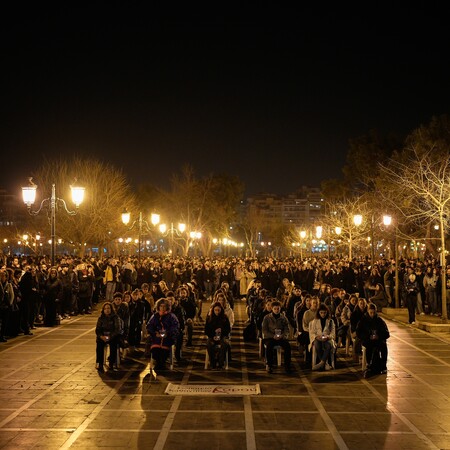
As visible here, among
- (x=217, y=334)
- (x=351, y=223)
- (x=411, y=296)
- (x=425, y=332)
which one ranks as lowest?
(x=425, y=332)

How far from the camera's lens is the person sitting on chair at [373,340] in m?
13.9

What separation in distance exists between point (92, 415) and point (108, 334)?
4.15 meters

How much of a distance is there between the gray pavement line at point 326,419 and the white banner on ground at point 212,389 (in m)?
0.93

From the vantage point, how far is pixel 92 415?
10.2 m

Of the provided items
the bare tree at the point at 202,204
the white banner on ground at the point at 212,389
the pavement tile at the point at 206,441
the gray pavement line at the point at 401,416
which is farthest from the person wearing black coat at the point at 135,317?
the bare tree at the point at 202,204

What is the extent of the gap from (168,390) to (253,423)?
2669 millimetres

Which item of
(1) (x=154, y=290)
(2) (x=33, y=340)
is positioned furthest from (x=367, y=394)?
(2) (x=33, y=340)

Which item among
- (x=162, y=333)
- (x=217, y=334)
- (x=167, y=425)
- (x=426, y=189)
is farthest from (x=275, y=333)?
(x=426, y=189)

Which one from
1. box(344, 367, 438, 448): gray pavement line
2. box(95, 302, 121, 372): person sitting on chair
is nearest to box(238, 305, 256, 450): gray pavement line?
box(344, 367, 438, 448): gray pavement line

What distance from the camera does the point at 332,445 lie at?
28.4 ft

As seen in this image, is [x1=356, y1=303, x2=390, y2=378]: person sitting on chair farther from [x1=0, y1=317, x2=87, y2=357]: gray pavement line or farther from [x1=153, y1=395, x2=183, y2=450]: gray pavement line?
[x1=0, y1=317, x2=87, y2=357]: gray pavement line

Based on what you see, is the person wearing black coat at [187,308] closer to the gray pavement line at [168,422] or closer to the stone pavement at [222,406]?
the stone pavement at [222,406]

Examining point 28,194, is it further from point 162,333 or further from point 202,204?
point 202,204

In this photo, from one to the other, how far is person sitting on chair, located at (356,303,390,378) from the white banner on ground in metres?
2.66
